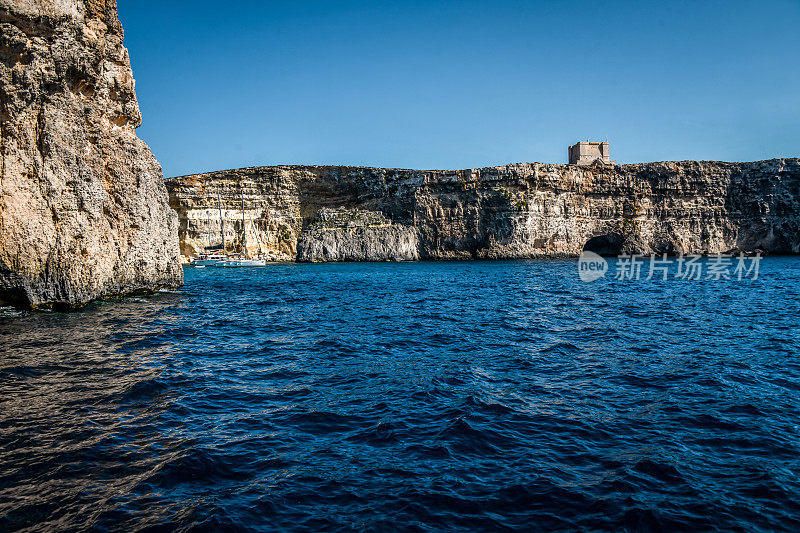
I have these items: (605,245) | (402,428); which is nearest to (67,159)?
(402,428)

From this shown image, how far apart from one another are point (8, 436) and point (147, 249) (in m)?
23.9

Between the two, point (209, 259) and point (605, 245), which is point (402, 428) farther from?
point (605, 245)

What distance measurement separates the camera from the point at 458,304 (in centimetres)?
2605

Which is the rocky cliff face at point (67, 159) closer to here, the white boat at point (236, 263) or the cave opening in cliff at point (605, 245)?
the white boat at point (236, 263)

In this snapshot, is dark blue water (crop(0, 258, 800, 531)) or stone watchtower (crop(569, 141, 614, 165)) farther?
stone watchtower (crop(569, 141, 614, 165))

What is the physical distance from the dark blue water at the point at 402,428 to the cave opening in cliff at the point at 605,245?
239 feet

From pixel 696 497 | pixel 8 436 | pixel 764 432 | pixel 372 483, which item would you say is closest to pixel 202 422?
pixel 8 436

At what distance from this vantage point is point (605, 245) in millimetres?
91625

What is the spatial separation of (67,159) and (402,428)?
75.6 ft

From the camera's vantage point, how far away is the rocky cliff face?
21.1 meters

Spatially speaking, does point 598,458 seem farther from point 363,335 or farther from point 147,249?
point 147,249

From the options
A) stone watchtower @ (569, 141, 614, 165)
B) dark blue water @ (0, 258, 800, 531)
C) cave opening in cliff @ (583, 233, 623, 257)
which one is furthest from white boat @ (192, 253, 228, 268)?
stone watchtower @ (569, 141, 614, 165)

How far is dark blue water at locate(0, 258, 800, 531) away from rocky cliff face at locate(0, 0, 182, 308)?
4879mm

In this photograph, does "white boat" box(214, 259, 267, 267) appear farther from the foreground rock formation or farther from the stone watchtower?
the stone watchtower
